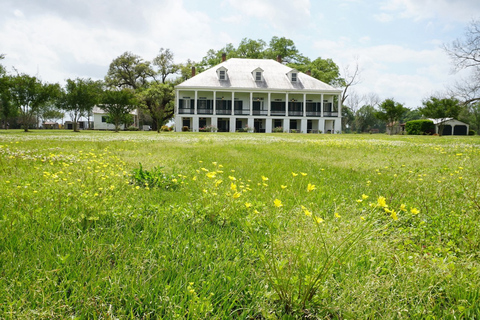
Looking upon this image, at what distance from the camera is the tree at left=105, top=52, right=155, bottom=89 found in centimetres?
5294

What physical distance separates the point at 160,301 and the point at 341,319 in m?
0.92

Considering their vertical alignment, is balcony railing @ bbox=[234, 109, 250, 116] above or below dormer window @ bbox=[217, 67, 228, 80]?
below

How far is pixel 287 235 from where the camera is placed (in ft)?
6.88

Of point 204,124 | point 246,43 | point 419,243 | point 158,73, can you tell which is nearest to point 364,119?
point 246,43

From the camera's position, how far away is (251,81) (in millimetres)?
42531

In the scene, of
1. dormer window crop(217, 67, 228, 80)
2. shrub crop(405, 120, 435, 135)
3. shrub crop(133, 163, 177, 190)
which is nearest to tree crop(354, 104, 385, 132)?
shrub crop(405, 120, 435, 135)

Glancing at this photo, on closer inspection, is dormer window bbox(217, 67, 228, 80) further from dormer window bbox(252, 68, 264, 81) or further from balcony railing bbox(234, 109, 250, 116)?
balcony railing bbox(234, 109, 250, 116)

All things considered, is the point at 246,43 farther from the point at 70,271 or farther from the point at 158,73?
the point at 70,271

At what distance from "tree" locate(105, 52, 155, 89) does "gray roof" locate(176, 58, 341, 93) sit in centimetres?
1556

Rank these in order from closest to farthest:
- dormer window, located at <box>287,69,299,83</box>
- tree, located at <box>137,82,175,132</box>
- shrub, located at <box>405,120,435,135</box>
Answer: dormer window, located at <box>287,69,299,83</box> → shrub, located at <box>405,120,435,135</box> → tree, located at <box>137,82,175,132</box>

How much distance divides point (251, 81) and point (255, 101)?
301cm

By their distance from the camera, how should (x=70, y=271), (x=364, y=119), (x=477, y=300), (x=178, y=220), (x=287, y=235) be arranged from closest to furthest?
(x=477, y=300)
(x=70, y=271)
(x=287, y=235)
(x=178, y=220)
(x=364, y=119)

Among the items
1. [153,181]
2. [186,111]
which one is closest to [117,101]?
[186,111]

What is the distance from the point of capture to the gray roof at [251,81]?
1628 inches
